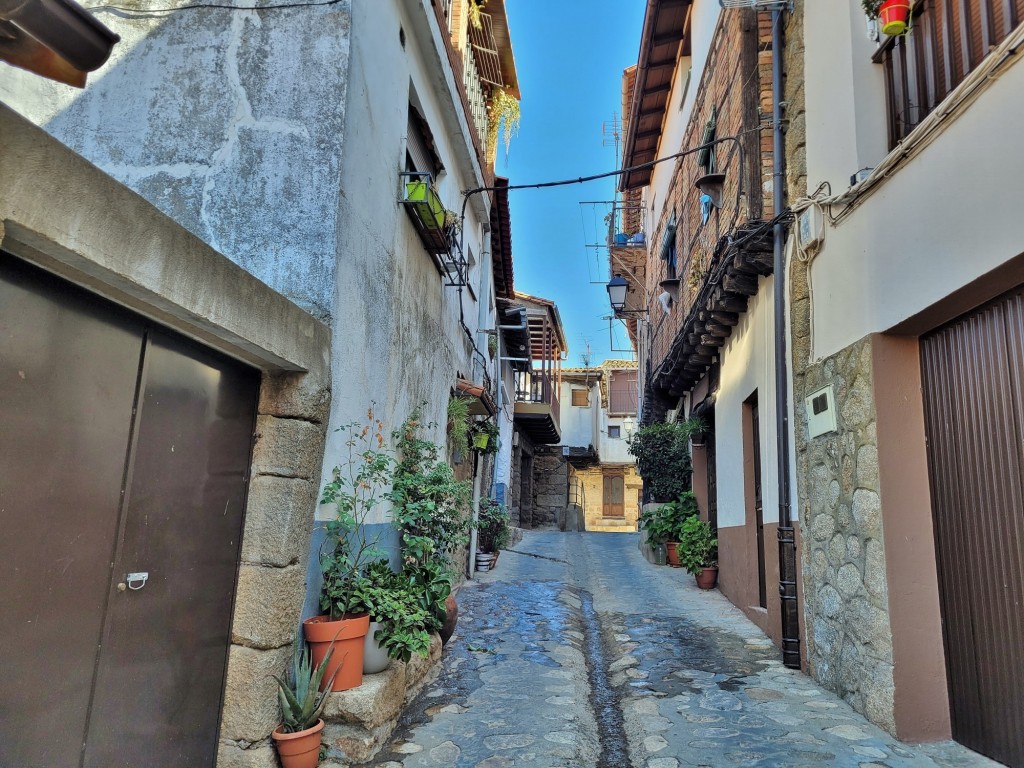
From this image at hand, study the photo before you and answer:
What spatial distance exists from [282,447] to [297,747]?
4.80ft

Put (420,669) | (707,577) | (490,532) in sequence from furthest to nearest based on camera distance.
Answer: (490,532) → (707,577) → (420,669)

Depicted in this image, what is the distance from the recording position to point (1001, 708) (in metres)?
3.18

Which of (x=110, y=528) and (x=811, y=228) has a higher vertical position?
(x=811, y=228)

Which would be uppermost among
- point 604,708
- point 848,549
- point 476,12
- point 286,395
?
point 476,12

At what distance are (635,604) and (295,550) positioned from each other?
5162mm

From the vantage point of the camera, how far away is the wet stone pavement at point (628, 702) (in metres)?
3.50

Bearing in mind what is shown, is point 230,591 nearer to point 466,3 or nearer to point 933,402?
point 933,402

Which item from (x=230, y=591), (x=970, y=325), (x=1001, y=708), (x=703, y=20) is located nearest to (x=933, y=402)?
(x=970, y=325)

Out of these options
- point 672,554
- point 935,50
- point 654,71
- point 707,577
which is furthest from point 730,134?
point 672,554

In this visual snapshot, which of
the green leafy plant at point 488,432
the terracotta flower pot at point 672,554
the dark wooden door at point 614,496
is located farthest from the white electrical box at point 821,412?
the dark wooden door at point 614,496

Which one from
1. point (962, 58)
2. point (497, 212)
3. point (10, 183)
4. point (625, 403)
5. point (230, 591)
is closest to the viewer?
point (10, 183)

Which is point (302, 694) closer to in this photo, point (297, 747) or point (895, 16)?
point (297, 747)

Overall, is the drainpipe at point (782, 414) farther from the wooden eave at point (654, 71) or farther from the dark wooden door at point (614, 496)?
the dark wooden door at point (614, 496)

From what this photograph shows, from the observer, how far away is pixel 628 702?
4.41 metres
